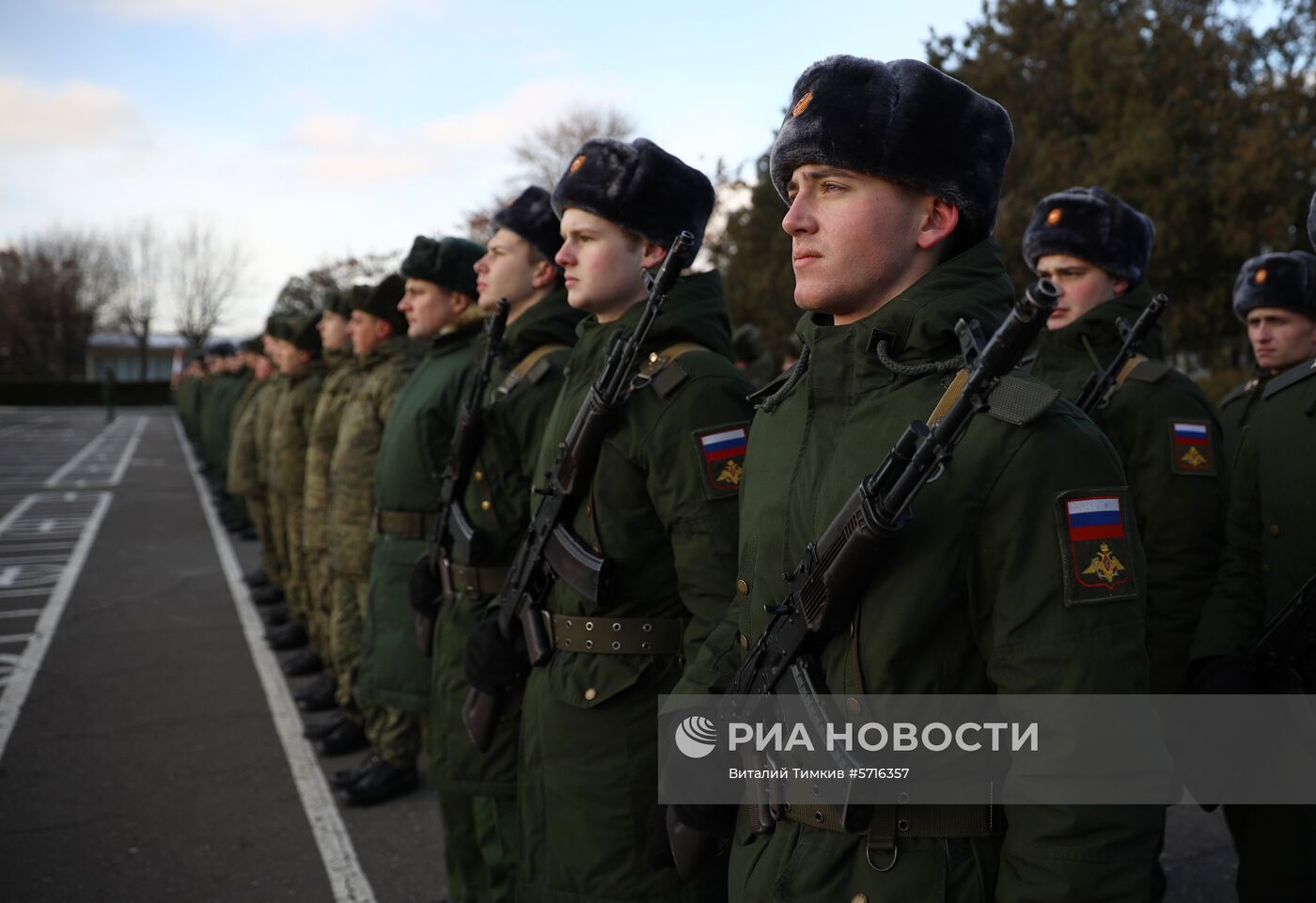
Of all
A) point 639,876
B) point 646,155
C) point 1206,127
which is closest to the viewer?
point 639,876

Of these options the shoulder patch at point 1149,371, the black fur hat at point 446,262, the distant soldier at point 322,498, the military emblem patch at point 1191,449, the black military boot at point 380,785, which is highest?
the black fur hat at point 446,262

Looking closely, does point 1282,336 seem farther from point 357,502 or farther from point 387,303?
point 387,303

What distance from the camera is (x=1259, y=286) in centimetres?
419

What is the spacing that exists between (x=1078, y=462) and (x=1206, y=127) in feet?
58.8

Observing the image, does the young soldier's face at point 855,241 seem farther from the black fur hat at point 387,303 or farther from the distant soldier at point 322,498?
the distant soldier at point 322,498

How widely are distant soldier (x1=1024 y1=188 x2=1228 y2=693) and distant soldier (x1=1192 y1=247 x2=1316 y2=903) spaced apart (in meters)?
0.28

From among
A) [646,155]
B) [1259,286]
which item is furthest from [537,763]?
[1259,286]

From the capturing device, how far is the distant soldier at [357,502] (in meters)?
5.56

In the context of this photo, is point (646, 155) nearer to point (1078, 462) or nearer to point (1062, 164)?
point (1078, 462)

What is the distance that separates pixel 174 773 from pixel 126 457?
2416 cm

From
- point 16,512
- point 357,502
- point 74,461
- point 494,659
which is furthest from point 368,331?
point 74,461

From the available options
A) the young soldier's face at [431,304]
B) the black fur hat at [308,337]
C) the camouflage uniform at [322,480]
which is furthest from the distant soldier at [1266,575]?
the black fur hat at [308,337]

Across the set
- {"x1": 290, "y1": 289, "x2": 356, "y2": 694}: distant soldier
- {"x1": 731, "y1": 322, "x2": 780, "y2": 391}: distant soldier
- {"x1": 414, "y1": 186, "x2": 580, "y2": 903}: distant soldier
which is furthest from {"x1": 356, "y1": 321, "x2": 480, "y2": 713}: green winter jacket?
{"x1": 731, "y1": 322, "x2": 780, "y2": 391}: distant soldier

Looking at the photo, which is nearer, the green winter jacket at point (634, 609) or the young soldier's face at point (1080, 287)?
the green winter jacket at point (634, 609)
